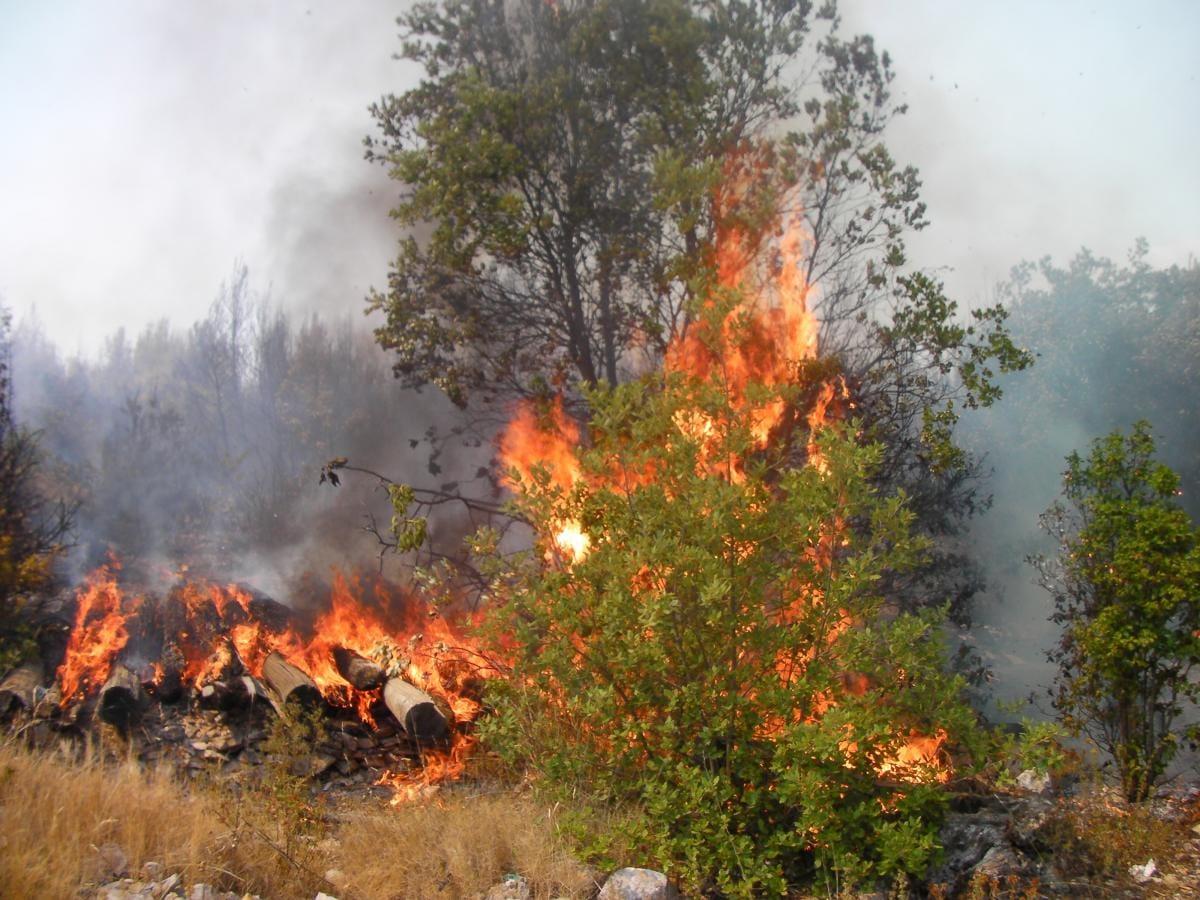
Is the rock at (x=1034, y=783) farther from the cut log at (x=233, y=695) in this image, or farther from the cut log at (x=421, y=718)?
the cut log at (x=233, y=695)

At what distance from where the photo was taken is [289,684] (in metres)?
9.53

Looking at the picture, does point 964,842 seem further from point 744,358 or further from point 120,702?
point 120,702

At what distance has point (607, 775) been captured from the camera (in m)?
5.93

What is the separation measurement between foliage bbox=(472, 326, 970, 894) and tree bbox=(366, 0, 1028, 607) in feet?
16.3

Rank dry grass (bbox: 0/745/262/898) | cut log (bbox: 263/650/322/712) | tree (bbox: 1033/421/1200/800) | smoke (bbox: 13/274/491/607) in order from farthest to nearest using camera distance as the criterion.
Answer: smoke (bbox: 13/274/491/607), cut log (bbox: 263/650/322/712), tree (bbox: 1033/421/1200/800), dry grass (bbox: 0/745/262/898)

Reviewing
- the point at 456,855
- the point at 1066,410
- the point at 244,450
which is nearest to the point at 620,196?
the point at 456,855

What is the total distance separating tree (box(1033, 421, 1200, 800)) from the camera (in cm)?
672

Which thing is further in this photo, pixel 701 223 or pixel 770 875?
pixel 701 223

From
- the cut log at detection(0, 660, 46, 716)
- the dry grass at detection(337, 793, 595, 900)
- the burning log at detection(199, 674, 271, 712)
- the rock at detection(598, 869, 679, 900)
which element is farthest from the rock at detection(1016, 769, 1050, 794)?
the cut log at detection(0, 660, 46, 716)

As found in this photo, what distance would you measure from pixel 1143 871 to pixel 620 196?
9179mm

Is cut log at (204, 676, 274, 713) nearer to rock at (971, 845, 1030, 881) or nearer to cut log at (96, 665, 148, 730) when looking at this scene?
cut log at (96, 665, 148, 730)

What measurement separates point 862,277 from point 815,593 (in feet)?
22.4

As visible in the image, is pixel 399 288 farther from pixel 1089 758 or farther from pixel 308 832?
pixel 1089 758

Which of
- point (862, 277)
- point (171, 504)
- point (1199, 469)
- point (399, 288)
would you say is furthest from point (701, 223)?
point (171, 504)
